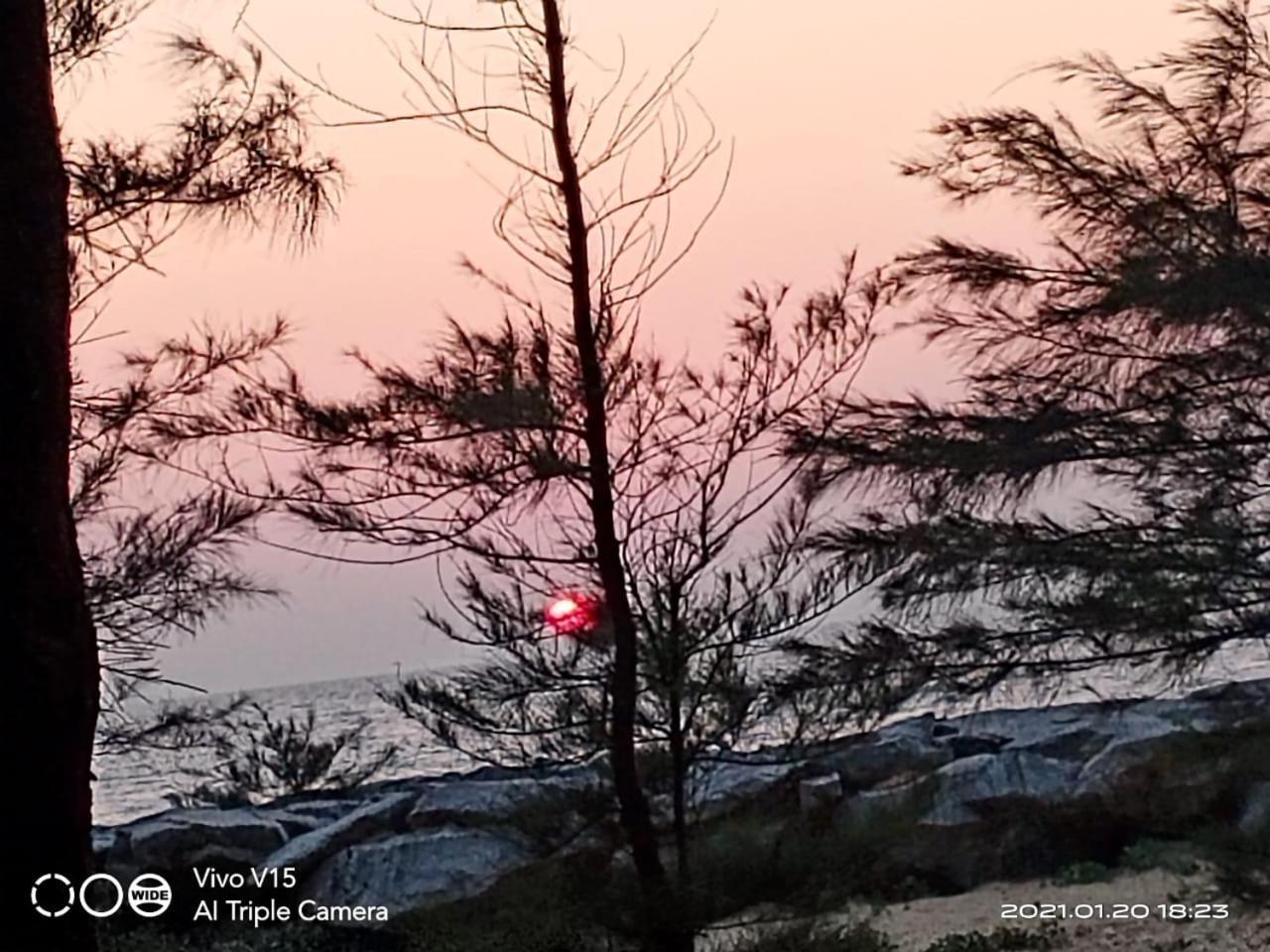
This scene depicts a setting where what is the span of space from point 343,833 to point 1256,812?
15.8 feet

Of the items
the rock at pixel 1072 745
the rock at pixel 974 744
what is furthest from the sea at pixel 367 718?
the rock at pixel 1072 745

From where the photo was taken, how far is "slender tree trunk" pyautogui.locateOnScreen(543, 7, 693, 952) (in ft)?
15.5

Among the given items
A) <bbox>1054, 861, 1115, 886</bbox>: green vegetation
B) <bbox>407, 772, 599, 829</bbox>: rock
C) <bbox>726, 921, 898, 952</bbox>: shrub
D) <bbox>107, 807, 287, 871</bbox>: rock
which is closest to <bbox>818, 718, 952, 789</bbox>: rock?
<bbox>726, 921, 898, 952</bbox>: shrub

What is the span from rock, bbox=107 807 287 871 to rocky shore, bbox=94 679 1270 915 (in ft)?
0.04

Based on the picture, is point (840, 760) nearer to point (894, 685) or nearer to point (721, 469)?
point (894, 685)

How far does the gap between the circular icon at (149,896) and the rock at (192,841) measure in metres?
1.83

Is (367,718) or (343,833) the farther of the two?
(367,718)

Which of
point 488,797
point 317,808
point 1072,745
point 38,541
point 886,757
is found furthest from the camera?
point 317,808

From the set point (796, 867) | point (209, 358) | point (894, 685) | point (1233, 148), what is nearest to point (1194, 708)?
point (894, 685)

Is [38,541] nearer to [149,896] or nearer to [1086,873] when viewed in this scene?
[149,896]

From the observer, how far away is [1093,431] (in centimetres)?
473

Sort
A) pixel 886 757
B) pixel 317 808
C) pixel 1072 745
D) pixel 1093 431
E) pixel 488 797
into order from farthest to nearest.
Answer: pixel 317 808, pixel 1072 745, pixel 886 757, pixel 488 797, pixel 1093 431

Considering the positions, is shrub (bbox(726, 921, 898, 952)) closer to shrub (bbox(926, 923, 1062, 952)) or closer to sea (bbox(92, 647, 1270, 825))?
sea (bbox(92, 647, 1270, 825))

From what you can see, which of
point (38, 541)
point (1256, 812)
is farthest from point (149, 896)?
point (1256, 812)
